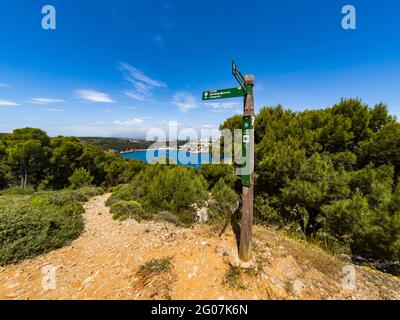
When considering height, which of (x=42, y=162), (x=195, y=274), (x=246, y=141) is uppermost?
(x=246, y=141)

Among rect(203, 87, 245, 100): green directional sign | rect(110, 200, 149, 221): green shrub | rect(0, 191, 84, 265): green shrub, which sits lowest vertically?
rect(110, 200, 149, 221): green shrub

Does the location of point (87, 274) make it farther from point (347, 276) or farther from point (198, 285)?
point (347, 276)

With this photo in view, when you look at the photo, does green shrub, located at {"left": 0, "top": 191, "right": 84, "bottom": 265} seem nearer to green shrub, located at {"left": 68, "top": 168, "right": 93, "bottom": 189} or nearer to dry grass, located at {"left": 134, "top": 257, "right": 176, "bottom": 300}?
dry grass, located at {"left": 134, "top": 257, "right": 176, "bottom": 300}

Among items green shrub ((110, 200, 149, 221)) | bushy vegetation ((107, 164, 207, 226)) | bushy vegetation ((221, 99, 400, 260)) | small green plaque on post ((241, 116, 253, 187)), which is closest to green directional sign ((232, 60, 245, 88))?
small green plaque on post ((241, 116, 253, 187))

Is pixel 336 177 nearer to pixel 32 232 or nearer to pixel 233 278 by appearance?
pixel 233 278

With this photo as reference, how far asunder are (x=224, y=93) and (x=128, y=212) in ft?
20.2

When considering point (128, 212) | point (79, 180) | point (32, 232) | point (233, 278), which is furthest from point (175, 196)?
point (79, 180)

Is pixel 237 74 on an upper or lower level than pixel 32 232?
upper

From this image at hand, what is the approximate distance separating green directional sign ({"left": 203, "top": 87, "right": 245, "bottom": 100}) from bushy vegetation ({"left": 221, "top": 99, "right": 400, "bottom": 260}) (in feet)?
12.9

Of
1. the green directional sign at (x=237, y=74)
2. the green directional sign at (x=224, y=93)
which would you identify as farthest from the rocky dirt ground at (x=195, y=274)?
the green directional sign at (x=237, y=74)

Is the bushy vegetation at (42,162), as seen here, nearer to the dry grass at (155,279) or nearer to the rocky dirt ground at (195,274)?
the rocky dirt ground at (195,274)

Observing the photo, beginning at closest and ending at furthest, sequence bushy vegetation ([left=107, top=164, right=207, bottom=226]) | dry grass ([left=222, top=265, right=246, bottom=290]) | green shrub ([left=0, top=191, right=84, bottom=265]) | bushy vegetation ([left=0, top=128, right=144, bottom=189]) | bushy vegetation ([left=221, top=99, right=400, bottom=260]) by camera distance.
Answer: dry grass ([left=222, top=265, right=246, bottom=290]), green shrub ([left=0, top=191, right=84, bottom=265]), bushy vegetation ([left=221, top=99, right=400, bottom=260]), bushy vegetation ([left=107, top=164, right=207, bottom=226]), bushy vegetation ([left=0, top=128, right=144, bottom=189])

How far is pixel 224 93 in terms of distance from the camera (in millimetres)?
2514

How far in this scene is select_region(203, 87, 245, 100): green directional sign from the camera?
2.41m
